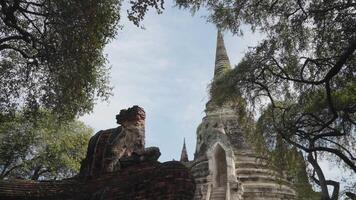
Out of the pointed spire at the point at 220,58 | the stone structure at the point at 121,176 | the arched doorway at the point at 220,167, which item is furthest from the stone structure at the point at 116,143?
the pointed spire at the point at 220,58

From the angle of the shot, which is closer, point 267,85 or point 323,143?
point 267,85

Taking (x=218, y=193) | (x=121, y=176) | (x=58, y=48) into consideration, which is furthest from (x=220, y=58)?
(x=121, y=176)

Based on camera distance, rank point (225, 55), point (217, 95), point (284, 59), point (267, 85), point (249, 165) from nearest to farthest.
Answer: point (284, 59) → point (267, 85) → point (217, 95) → point (249, 165) → point (225, 55)

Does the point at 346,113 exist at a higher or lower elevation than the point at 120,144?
higher

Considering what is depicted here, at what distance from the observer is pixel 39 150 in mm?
23406

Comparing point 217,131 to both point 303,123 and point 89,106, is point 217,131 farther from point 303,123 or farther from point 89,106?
point 89,106

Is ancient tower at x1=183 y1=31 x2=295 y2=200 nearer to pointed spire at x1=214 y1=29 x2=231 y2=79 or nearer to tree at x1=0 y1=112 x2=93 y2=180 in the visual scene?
pointed spire at x1=214 y1=29 x2=231 y2=79

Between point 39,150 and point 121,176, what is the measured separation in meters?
18.1

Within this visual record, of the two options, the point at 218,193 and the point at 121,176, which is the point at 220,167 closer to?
the point at 218,193

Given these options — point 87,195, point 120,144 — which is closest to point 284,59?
point 120,144

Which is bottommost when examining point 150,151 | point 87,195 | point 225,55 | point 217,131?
point 87,195

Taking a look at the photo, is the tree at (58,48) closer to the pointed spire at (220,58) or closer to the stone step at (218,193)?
the stone step at (218,193)

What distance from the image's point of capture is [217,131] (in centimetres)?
2314

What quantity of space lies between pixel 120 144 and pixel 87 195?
1.12 m
